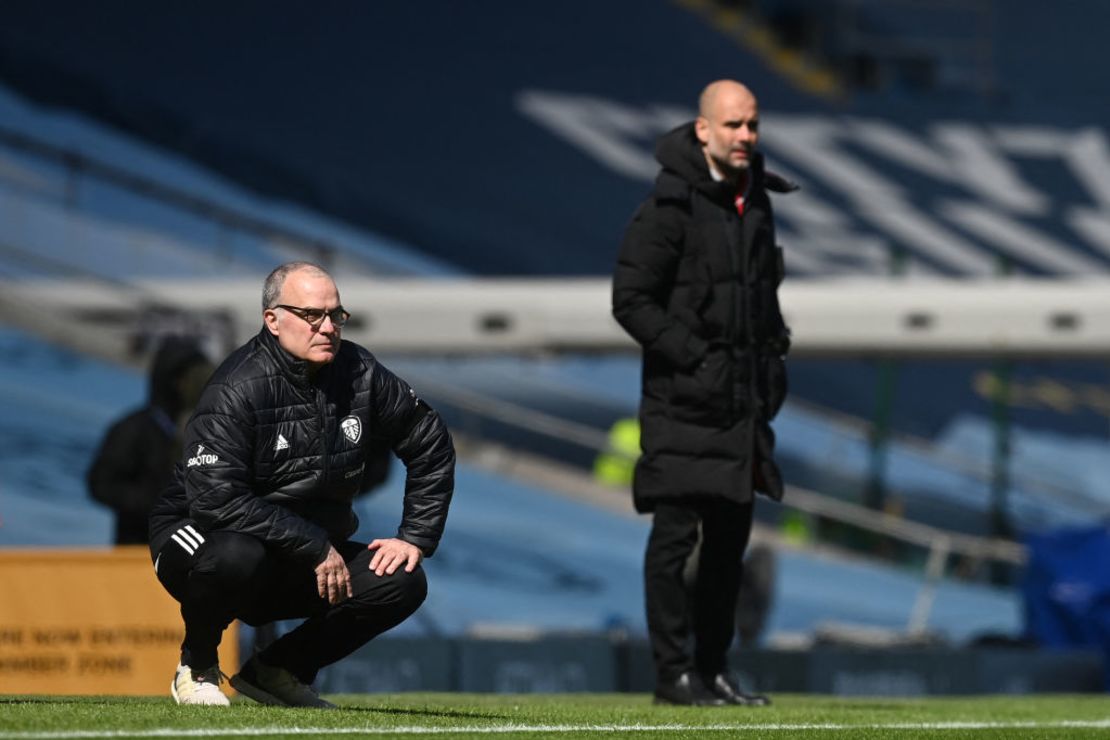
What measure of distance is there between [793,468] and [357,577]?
43.4 ft

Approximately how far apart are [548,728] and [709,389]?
A: 156 cm

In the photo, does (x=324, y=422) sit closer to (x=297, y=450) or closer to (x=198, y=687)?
(x=297, y=450)

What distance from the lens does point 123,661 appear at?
6.48 m

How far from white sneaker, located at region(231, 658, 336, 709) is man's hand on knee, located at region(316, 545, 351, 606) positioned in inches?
12.8

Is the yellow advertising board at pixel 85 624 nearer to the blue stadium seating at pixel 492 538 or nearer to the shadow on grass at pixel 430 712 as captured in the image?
the shadow on grass at pixel 430 712

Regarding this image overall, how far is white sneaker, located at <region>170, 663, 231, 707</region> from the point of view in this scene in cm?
448

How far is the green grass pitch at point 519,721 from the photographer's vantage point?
12.3ft

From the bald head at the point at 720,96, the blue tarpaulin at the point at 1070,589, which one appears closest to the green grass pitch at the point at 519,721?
the bald head at the point at 720,96

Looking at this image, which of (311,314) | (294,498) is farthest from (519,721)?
(311,314)

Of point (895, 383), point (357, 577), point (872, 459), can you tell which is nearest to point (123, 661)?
point (357, 577)

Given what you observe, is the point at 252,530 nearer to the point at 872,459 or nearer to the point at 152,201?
the point at 152,201

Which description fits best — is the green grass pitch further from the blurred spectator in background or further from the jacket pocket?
the blurred spectator in background

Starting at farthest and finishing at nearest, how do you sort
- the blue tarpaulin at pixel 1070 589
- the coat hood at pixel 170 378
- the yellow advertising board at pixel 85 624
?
1. the blue tarpaulin at pixel 1070 589
2. the coat hood at pixel 170 378
3. the yellow advertising board at pixel 85 624

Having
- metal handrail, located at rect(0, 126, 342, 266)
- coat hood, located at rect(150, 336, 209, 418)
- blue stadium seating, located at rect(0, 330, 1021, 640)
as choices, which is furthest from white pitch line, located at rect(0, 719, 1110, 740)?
metal handrail, located at rect(0, 126, 342, 266)
